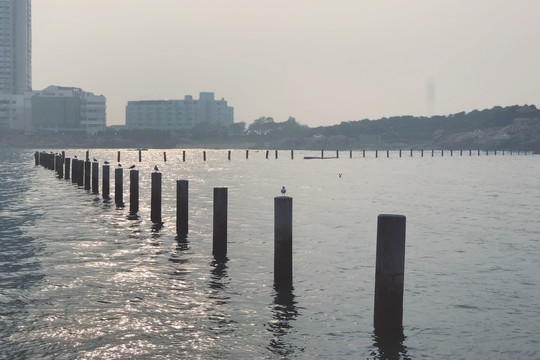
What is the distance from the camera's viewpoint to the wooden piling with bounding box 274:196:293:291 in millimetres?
16094

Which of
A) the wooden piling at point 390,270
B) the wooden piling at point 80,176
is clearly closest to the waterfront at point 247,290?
the wooden piling at point 390,270

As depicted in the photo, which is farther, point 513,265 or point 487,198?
point 487,198

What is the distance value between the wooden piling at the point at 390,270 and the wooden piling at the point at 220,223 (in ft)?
25.8

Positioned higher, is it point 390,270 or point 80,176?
point 390,270

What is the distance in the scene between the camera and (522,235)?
28.4m

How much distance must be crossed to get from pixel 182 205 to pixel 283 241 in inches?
338

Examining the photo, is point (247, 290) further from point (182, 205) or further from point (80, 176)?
point (80, 176)

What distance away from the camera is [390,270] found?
12.3m

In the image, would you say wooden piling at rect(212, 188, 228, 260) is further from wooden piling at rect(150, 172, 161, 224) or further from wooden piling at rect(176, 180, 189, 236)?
wooden piling at rect(150, 172, 161, 224)

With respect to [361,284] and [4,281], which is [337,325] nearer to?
[361,284]

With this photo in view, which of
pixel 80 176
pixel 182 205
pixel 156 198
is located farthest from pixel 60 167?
pixel 182 205

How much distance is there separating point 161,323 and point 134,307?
1407mm

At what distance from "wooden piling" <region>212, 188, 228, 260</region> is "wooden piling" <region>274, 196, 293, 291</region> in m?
3.47

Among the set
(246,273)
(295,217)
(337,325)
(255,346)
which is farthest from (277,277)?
(295,217)
